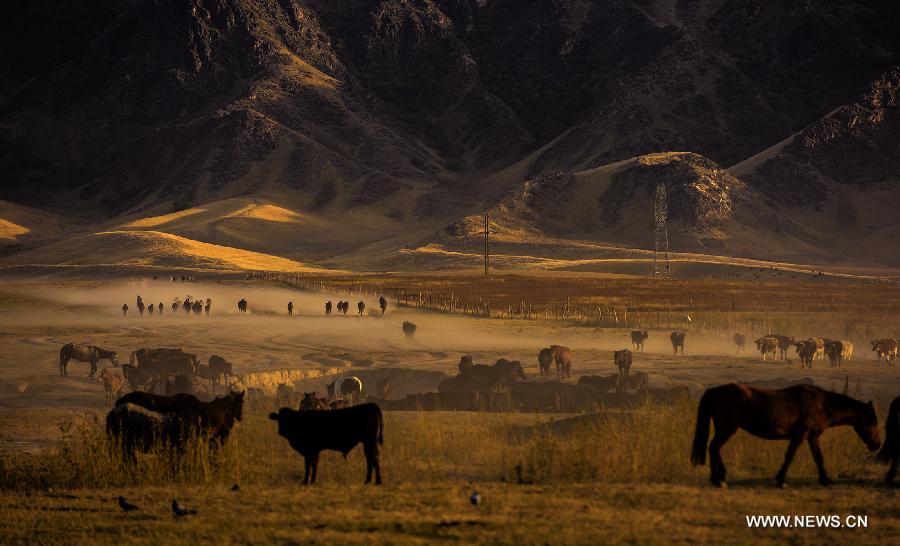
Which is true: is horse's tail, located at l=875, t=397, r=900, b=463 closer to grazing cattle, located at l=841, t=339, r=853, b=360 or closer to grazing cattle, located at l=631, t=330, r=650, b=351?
grazing cattle, located at l=841, t=339, r=853, b=360

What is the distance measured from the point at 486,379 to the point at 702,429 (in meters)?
18.1

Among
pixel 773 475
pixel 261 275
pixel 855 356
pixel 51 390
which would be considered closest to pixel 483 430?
pixel 773 475

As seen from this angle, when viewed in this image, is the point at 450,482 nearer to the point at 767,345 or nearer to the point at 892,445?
the point at 892,445

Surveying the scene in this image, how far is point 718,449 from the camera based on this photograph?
47.6ft

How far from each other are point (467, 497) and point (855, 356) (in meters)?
31.7

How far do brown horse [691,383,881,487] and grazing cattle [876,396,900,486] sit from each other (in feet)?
2.02

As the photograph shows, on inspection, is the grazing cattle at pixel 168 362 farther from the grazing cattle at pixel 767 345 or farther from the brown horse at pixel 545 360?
the grazing cattle at pixel 767 345

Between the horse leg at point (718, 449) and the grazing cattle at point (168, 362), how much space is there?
21631 millimetres

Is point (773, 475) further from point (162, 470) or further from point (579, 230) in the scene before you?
point (579, 230)

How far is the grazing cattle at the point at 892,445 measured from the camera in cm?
1501

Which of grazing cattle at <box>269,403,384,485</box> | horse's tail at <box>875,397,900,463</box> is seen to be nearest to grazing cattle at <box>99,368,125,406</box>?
grazing cattle at <box>269,403,384,485</box>

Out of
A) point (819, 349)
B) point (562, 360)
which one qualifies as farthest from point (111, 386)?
point (819, 349)

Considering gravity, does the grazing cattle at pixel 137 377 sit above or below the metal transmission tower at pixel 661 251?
below

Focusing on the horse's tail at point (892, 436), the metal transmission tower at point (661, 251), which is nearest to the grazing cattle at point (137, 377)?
the horse's tail at point (892, 436)
